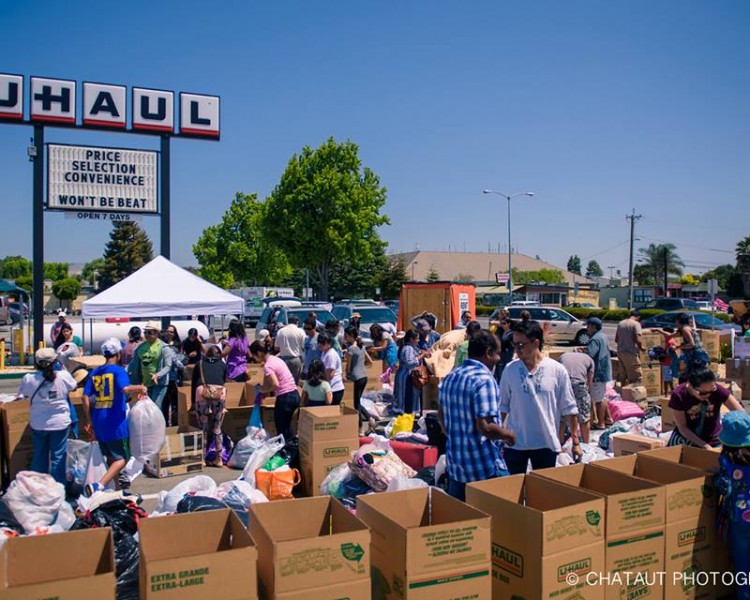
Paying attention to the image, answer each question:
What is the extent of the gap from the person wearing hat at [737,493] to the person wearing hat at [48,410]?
6004mm

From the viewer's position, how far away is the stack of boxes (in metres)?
6.76

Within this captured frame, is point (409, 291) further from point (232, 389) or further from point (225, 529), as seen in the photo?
point (225, 529)

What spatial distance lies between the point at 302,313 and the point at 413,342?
36.3 ft

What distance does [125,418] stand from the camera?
684cm

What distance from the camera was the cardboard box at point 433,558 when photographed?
3004mm

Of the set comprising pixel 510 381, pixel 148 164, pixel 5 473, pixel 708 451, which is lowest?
pixel 5 473

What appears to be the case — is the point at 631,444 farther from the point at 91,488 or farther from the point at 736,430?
the point at 91,488

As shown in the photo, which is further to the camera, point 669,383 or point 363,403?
point 669,383

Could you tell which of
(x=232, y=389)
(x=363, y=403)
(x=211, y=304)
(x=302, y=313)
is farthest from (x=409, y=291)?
(x=232, y=389)

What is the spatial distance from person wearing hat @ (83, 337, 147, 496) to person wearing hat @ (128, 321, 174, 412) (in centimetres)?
208

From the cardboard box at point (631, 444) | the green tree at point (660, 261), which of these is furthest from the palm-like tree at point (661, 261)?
the cardboard box at point (631, 444)

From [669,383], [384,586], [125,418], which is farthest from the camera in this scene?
[669,383]

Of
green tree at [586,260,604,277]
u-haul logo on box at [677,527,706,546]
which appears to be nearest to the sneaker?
u-haul logo on box at [677,527,706,546]

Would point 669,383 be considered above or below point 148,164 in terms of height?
below
